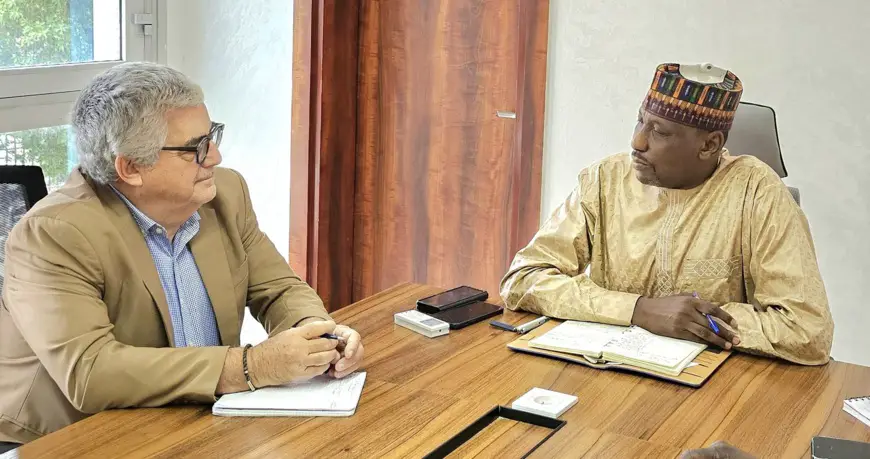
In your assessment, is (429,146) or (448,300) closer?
(448,300)

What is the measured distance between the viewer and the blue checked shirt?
196cm

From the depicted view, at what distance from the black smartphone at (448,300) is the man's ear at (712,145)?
0.61 metres

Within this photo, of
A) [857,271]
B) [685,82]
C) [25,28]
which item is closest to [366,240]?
[25,28]

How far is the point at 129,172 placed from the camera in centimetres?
189

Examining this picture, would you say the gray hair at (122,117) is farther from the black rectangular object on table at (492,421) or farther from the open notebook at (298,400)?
the black rectangular object on table at (492,421)

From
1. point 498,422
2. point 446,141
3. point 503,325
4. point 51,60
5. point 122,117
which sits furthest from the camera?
point 446,141

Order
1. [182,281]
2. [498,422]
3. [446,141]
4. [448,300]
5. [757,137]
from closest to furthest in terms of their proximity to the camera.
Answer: [498,422], [182,281], [448,300], [757,137], [446,141]

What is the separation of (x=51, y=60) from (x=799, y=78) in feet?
8.28

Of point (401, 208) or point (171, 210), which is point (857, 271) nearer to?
point (401, 208)

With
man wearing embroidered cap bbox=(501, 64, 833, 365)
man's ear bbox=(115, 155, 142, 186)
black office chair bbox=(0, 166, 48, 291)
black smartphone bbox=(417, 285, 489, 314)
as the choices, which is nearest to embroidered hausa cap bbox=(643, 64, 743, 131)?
man wearing embroidered cap bbox=(501, 64, 833, 365)

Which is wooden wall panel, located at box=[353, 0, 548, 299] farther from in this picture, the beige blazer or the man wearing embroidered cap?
the beige blazer

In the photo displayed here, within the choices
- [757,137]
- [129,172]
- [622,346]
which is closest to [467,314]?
[622,346]

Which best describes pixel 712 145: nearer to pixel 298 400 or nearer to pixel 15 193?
pixel 298 400

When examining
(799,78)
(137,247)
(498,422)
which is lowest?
(498,422)
